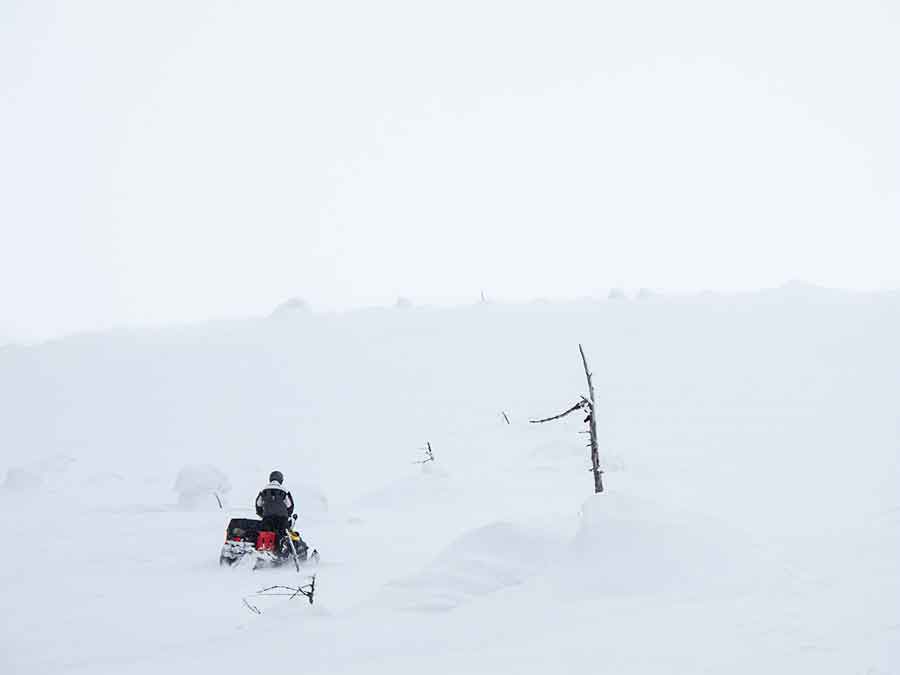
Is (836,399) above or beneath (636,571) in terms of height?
beneath

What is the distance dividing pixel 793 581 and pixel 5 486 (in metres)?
20.5

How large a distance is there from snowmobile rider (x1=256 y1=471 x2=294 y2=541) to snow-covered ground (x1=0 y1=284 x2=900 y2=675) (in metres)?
0.78

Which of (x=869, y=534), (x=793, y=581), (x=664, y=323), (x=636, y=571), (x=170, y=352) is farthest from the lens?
(x=170, y=352)

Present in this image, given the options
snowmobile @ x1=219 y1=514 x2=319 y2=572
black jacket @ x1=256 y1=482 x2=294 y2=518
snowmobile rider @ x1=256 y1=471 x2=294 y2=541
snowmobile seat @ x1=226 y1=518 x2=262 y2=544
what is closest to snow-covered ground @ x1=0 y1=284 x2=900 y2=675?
snowmobile @ x1=219 y1=514 x2=319 y2=572

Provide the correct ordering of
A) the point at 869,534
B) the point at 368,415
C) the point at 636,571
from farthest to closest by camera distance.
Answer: the point at 368,415 → the point at 869,534 → the point at 636,571

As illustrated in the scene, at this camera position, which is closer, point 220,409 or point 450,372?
point 220,409

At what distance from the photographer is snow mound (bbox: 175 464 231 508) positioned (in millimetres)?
17422

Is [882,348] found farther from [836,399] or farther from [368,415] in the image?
[368,415]

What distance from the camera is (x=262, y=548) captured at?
11.1 m

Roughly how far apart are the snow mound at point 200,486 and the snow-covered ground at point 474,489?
5 cm

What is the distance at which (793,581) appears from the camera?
21.5ft

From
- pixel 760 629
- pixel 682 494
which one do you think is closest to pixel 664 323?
pixel 682 494

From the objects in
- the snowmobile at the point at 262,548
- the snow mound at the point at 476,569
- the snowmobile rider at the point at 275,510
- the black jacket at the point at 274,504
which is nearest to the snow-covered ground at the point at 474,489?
the snow mound at the point at 476,569

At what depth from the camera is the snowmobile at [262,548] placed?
11.1m
